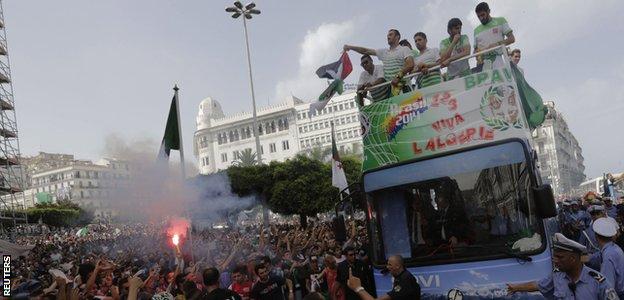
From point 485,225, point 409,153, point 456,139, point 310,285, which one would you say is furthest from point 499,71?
point 310,285

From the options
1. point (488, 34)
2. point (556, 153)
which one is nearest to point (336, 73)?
point (488, 34)

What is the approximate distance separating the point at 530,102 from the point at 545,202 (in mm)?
2161

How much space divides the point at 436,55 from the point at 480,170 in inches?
99.7

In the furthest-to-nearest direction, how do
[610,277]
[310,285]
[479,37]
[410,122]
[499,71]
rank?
[310,285] → [479,37] → [410,122] → [499,71] → [610,277]

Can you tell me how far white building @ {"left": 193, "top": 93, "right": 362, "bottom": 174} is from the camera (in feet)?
365

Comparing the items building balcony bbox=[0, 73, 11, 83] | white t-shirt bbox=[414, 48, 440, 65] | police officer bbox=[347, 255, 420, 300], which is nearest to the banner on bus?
white t-shirt bbox=[414, 48, 440, 65]

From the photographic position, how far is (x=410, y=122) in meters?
6.73

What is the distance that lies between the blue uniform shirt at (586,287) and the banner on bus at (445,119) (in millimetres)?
2588

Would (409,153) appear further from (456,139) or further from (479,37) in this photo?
(479,37)

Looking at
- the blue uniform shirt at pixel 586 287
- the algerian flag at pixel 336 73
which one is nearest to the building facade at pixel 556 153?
the algerian flag at pixel 336 73

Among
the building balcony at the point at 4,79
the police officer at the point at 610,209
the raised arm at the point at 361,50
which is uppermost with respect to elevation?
the building balcony at the point at 4,79

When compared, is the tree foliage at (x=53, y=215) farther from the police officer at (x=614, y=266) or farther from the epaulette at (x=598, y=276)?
the epaulette at (x=598, y=276)

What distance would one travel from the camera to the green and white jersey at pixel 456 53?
7.01 metres

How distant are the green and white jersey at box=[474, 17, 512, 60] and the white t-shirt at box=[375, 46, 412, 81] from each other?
994 millimetres
